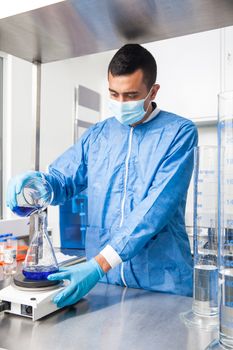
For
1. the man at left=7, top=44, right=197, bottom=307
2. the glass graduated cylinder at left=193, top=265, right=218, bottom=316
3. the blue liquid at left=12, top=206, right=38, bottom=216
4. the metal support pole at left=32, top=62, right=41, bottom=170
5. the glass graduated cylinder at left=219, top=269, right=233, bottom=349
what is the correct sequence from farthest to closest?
1. the metal support pole at left=32, top=62, right=41, bottom=170
2. the man at left=7, top=44, right=197, bottom=307
3. the blue liquid at left=12, top=206, right=38, bottom=216
4. the glass graduated cylinder at left=193, top=265, right=218, bottom=316
5. the glass graduated cylinder at left=219, top=269, right=233, bottom=349

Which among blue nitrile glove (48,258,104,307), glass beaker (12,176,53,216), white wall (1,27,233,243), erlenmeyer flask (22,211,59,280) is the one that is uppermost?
white wall (1,27,233,243)

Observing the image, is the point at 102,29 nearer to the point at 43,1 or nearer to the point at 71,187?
the point at 43,1

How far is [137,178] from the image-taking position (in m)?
1.25

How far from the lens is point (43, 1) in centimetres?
89

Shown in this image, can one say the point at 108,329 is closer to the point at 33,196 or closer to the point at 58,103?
the point at 33,196

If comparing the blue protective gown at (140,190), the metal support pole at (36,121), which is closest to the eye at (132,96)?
the blue protective gown at (140,190)

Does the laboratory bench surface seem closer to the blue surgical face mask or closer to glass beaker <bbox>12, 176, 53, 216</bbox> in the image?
glass beaker <bbox>12, 176, 53, 216</bbox>

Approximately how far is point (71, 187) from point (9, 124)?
4.38ft

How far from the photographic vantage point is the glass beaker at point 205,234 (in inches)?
32.3

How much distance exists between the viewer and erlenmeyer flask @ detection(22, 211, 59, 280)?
35.3 inches

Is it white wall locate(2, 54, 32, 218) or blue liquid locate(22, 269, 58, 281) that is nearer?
blue liquid locate(22, 269, 58, 281)

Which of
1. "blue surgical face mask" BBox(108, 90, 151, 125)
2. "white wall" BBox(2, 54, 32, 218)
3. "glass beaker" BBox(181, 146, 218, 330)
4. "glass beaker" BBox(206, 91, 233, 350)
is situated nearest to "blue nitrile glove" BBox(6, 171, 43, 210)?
"blue surgical face mask" BBox(108, 90, 151, 125)

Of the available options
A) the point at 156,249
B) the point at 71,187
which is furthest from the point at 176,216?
the point at 71,187

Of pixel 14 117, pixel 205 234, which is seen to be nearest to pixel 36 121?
pixel 205 234
